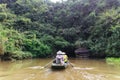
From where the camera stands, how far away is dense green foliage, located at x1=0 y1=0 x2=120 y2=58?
97.6ft

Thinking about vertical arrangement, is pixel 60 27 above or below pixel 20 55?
above

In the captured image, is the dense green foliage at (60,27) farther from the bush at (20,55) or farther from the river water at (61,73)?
the river water at (61,73)

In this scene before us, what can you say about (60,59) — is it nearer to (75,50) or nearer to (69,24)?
(75,50)

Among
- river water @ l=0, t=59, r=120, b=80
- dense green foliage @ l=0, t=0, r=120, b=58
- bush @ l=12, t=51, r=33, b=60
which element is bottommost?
river water @ l=0, t=59, r=120, b=80

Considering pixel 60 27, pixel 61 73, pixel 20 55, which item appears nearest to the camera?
pixel 61 73

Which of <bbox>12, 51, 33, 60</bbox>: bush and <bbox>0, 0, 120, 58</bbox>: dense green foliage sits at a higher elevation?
<bbox>0, 0, 120, 58</bbox>: dense green foliage

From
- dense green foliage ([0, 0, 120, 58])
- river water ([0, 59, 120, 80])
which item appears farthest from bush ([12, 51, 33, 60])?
river water ([0, 59, 120, 80])

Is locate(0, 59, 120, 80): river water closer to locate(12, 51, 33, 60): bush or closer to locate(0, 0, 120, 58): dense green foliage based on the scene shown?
locate(0, 0, 120, 58): dense green foliage

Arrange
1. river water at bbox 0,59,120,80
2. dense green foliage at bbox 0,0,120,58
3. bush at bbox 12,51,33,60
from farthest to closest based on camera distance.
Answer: dense green foliage at bbox 0,0,120,58 → bush at bbox 12,51,33,60 → river water at bbox 0,59,120,80

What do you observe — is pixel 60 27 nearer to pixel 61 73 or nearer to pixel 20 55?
pixel 20 55

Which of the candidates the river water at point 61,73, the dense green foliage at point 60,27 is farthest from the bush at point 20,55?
the river water at point 61,73

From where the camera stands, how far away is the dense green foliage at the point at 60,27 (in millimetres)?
29750

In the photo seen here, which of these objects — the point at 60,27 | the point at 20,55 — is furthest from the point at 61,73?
the point at 60,27

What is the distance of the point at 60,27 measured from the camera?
131 feet
